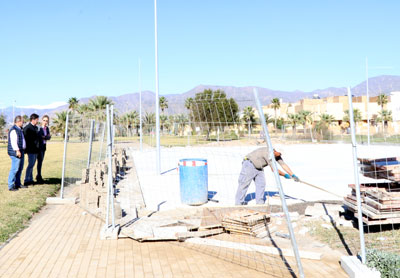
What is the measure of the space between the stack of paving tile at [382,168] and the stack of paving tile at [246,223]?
2.04 meters

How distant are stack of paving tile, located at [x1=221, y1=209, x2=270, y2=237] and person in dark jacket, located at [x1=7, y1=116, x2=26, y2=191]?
6.73m

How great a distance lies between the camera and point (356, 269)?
4824 mm

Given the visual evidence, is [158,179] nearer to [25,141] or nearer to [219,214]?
[25,141]

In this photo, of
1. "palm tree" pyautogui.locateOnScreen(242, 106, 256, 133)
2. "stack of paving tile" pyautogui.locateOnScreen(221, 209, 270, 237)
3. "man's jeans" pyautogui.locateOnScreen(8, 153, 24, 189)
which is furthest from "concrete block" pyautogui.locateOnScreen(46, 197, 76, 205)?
"palm tree" pyautogui.locateOnScreen(242, 106, 256, 133)

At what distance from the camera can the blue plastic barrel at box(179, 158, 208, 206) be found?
381 inches

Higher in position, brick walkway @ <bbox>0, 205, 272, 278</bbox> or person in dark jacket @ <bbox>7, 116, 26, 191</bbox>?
person in dark jacket @ <bbox>7, 116, 26, 191</bbox>

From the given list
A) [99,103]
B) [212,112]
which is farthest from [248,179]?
[99,103]

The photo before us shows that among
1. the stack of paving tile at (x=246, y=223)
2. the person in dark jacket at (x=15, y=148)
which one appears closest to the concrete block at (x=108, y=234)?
the stack of paving tile at (x=246, y=223)

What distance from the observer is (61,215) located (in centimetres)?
870

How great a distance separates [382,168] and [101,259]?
4960 mm

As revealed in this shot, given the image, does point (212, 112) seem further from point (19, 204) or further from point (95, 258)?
point (95, 258)

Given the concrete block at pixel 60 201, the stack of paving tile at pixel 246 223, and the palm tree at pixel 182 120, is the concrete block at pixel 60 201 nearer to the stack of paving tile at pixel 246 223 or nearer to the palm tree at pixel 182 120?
the palm tree at pixel 182 120

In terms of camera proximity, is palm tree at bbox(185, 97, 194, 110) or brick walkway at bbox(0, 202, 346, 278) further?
palm tree at bbox(185, 97, 194, 110)

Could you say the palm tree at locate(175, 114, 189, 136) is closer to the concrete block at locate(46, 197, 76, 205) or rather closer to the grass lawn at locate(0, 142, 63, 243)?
the concrete block at locate(46, 197, 76, 205)
